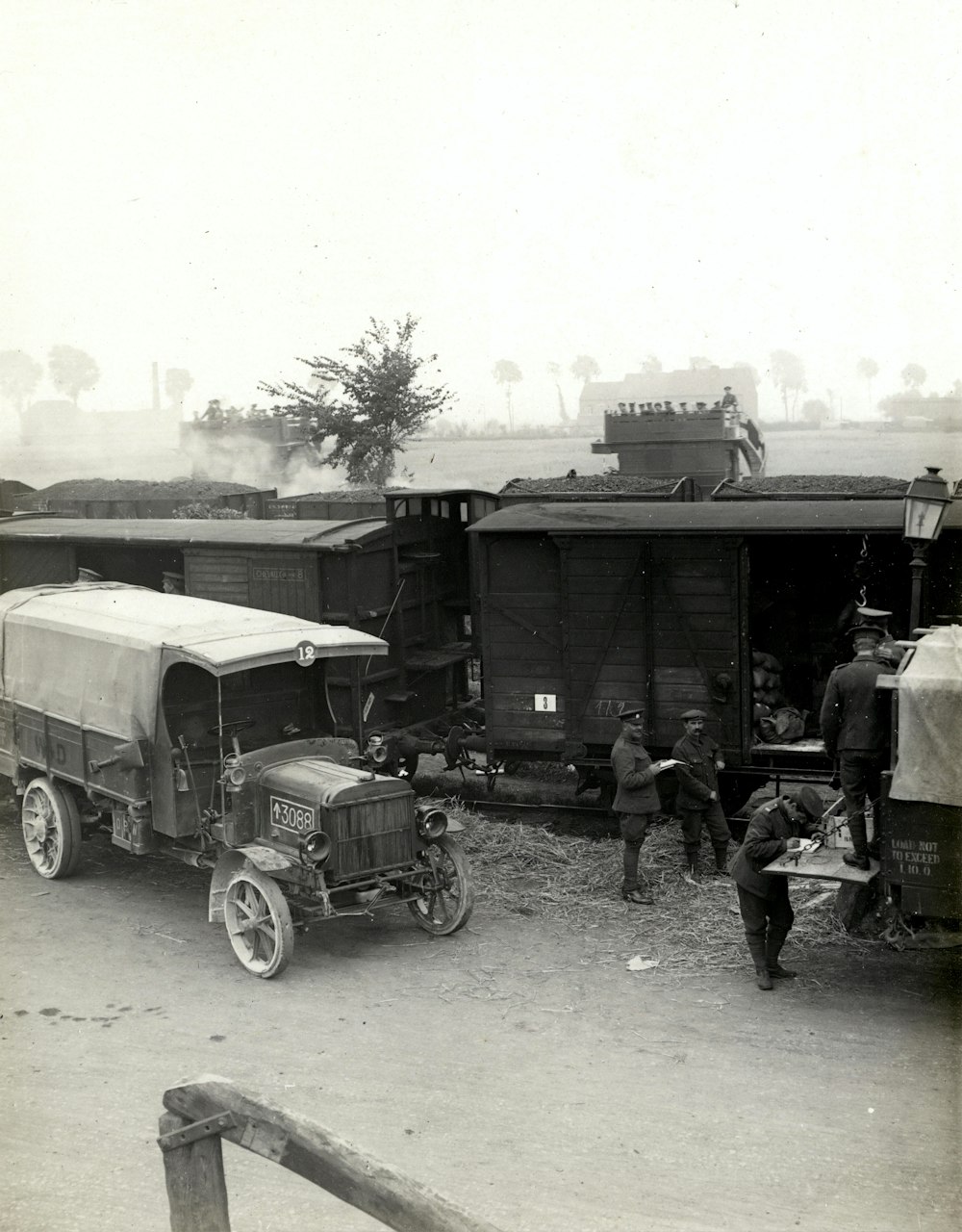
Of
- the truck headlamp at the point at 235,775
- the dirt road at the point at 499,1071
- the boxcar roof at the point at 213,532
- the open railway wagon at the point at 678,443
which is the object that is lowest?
the dirt road at the point at 499,1071

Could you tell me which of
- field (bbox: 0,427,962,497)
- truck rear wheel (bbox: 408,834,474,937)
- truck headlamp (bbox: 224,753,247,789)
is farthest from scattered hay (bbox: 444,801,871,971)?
field (bbox: 0,427,962,497)

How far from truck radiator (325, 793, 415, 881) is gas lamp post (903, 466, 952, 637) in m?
4.18

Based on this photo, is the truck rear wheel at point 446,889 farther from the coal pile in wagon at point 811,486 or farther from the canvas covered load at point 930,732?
the coal pile in wagon at point 811,486

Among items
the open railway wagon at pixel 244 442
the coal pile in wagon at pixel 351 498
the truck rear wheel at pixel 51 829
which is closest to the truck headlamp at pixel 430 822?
the truck rear wheel at pixel 51 829

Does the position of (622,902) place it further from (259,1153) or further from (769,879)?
(259,1153)

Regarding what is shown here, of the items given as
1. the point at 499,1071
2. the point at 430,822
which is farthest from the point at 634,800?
the point at 499,1071

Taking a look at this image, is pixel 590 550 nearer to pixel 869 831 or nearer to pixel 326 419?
pixel 869 831

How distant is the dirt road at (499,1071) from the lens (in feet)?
19.0

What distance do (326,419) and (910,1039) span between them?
23893 mm

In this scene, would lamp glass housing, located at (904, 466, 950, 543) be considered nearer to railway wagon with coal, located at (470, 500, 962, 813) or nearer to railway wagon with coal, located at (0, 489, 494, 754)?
railway wagon with coal, located at (470, 500, 962, 813)

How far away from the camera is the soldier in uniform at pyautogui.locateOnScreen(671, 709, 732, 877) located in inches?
416

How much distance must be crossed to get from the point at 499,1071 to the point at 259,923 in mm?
2417

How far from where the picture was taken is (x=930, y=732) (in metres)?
7.27

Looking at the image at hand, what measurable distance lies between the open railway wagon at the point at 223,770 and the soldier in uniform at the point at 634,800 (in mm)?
1577
